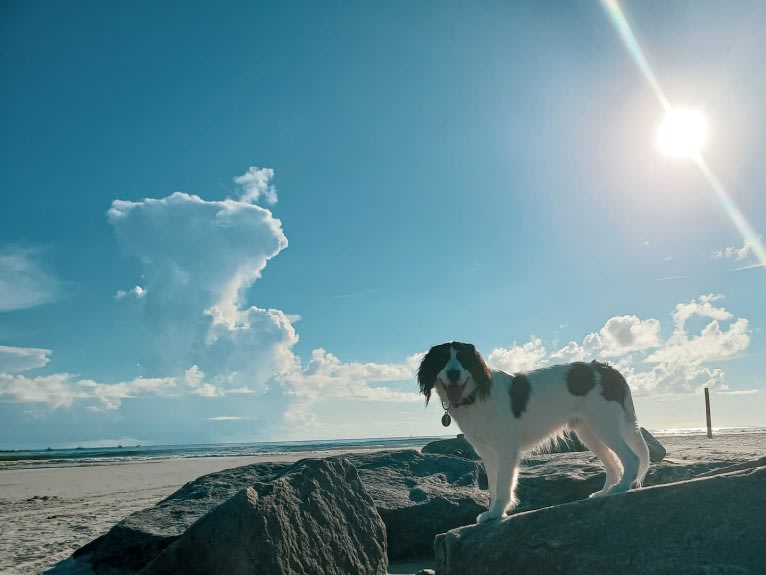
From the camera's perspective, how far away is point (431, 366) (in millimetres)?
6504

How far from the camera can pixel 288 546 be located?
5.57 meters

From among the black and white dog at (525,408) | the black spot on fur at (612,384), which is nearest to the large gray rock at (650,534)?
the black and white dog at (525,408)

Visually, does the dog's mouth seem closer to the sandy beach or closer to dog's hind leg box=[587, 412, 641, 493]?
dog's hind leg box=[587, 412, 641, 493]

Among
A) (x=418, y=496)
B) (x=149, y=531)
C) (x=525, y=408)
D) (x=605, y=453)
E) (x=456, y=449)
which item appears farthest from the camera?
(x=456, y=449)

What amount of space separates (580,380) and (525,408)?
72 cm

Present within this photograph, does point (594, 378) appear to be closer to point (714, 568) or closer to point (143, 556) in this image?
point (714, 568)

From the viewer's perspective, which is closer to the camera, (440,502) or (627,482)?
(627,482)

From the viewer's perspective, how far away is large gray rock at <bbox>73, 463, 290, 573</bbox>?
720 cm

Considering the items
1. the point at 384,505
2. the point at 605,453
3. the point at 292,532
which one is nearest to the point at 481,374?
the point at 605,453

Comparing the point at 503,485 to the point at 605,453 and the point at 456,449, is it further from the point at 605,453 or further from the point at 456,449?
the point at 456,449

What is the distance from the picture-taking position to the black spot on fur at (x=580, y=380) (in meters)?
6.38

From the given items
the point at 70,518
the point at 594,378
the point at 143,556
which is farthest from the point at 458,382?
the point at 70,518

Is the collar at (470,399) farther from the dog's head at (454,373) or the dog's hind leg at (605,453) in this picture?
the dog's hind leg at (605,453)

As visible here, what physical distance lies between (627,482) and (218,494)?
573cm
